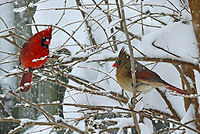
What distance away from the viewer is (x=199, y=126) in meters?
1.49

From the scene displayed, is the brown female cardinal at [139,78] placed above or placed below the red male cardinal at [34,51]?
below

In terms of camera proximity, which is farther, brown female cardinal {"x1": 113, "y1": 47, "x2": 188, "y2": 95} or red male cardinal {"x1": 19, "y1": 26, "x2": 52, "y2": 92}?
red male cardinal {"x1": 19, "y1": 26, "x2": 52, "y2": 92}

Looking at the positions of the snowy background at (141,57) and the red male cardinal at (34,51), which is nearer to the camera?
the snowy background at (141,57)

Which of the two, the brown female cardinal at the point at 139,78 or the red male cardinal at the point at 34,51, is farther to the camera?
the red male cardinal at the point at 34,51

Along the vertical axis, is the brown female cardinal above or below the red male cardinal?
below

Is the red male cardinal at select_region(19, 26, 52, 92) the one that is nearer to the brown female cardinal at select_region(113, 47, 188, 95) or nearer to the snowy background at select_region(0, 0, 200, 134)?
the snowy background at select_region(0, 0, 200, 134)

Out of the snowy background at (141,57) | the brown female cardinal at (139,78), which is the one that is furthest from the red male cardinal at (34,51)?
the brown female cardinal at (139,78)

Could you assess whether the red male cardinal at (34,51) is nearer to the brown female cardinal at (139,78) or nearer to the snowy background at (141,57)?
the snowy background at (141,57)

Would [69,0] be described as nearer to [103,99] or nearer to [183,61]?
[103,99]

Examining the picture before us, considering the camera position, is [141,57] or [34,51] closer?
[141,57]

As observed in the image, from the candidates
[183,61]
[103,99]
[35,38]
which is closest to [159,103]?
[103,99]

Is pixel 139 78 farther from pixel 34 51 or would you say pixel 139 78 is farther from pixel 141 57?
pixel 34 51

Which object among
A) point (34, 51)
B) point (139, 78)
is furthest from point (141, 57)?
point (34, 51)

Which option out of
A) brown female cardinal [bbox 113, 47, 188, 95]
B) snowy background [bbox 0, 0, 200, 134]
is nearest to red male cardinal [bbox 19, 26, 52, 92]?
snowy background [bbox 0, 0, 200, 134]
